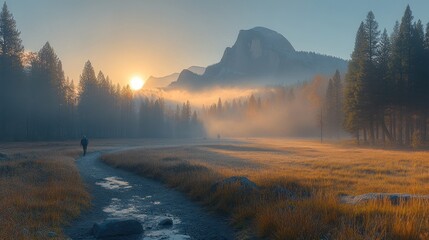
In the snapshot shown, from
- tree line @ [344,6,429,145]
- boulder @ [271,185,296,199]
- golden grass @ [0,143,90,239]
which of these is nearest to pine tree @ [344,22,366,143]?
tree line @ [344,6,429,145]

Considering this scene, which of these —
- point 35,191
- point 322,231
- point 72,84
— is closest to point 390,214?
point 322,231

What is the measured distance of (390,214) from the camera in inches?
328

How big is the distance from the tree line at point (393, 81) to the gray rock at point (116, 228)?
150 feet

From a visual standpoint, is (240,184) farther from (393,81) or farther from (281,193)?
(393,81)

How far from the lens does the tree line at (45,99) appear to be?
60.8 m

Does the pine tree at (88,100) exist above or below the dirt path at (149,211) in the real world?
above

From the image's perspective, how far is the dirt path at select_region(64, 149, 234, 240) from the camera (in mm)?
10180

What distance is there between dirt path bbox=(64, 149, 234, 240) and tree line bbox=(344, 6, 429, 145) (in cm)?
4159

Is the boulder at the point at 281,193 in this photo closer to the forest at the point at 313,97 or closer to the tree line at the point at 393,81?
the forest at the point at 313,97

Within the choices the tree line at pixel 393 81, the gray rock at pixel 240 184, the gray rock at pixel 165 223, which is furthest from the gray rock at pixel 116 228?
the tree line at pixel 393 81

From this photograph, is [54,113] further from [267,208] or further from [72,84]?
[267,208]

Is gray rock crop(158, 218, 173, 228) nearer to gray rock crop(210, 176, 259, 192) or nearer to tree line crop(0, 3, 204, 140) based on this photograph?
gray rock crop(210, 176, 259, 192)

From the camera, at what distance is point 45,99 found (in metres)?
69.8

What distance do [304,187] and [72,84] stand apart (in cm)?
9379
